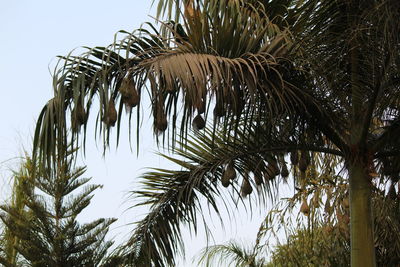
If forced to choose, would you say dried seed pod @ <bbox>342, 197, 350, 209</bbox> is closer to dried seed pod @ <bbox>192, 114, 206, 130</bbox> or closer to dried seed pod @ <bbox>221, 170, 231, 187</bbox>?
dried seed pod @ <bbox>221, 170, 231, 187</bbox>

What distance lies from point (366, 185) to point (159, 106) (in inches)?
61.0

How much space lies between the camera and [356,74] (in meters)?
4.79

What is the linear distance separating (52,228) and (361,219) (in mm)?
7010

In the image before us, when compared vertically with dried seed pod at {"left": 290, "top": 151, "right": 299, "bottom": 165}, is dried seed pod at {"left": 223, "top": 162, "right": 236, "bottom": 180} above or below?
below

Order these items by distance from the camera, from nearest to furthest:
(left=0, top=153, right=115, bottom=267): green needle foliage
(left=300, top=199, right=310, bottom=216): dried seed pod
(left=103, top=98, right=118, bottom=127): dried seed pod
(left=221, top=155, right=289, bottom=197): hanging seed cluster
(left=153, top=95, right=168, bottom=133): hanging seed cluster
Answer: (left=103, top=98, right=118, bottom=127): dried seed pod
(left=153, top=95, right=168, bottom=133): hanging seed cluster
(left=221, top=155, right=289, bottom=197): hanging seed cluster
(left=300, top=199, right=310, bottom=216): dried seed pod
(left=0, top=153, right=115, bottom=267): green needle foliage

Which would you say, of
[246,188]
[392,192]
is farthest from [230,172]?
[392,192]

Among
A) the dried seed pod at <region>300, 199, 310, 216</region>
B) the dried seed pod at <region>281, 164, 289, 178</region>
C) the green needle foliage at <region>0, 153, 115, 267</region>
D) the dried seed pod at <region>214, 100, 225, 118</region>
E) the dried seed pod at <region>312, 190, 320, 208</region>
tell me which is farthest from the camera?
the green needle foliage at <region>0, 153, 115, 267</region>

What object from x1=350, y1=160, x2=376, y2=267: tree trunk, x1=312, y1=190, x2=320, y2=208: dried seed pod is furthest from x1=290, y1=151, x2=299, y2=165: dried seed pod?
x1=312, y1=190, x2=320, y2=208: dried seed pod

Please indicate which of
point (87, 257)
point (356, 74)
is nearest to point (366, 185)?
point (356, 74)

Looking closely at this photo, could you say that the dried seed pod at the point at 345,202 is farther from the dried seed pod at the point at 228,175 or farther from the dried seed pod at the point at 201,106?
the dried seed pod at the point at 201,106

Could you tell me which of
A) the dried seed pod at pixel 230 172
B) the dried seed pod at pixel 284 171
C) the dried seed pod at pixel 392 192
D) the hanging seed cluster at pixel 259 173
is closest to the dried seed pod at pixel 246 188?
the hanging seed cluster at pixel 259 173

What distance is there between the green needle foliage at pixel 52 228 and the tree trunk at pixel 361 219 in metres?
6.63

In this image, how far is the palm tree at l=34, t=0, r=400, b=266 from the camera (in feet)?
13.2

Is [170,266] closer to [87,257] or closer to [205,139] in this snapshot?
[205,139]
